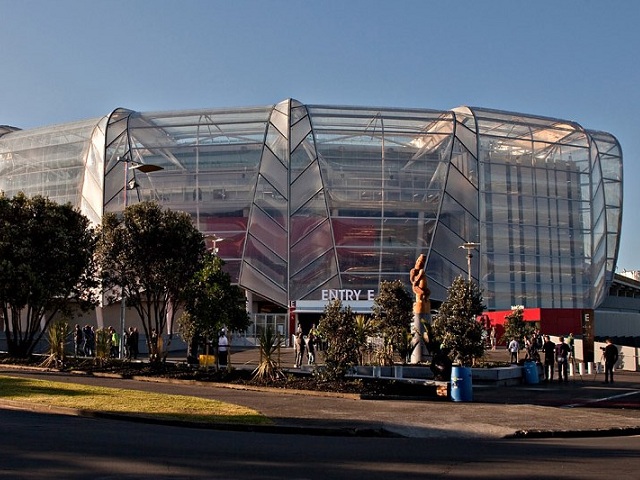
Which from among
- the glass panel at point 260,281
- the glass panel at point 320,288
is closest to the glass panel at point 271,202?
the glass panel at point 260,281

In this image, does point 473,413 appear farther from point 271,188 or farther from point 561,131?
point 561,131

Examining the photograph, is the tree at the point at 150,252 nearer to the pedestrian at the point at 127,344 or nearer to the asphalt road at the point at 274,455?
the pedestrian at the point at 127,344

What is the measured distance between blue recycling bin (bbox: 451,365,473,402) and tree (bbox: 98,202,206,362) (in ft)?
41.8

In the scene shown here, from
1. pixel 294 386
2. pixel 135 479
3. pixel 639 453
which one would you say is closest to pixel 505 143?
pixel 294 386

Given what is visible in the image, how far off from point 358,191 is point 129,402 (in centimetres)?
4764

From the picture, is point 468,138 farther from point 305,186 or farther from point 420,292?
point 420,292

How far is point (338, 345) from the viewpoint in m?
24.2

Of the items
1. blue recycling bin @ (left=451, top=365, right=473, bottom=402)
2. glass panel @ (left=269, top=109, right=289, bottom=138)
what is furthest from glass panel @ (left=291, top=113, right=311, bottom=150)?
blue recycling bin @ (left=451, top=365, right=473, bottom=402)

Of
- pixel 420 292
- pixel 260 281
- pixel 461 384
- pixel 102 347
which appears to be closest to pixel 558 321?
pixel 260 281

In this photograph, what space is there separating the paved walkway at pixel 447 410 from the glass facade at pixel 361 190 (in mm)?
37443

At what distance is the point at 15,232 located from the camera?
111 ft

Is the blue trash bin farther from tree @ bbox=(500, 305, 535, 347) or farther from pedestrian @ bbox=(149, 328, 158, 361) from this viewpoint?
tree @ bbox=(500, 305, 535, 347)

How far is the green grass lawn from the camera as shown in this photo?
55.1ft

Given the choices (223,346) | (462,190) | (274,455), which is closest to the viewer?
(274,455)
